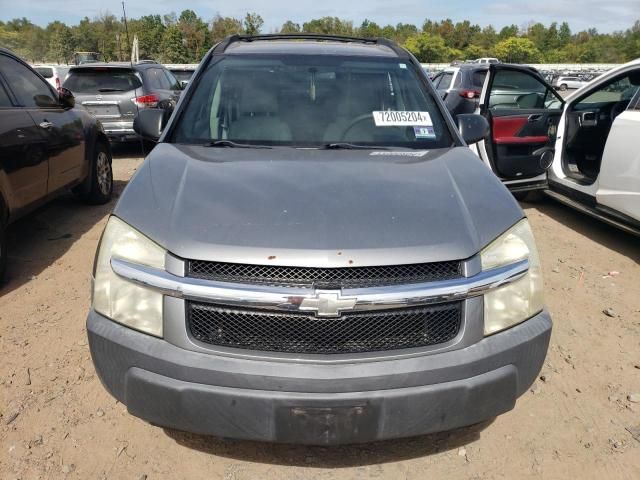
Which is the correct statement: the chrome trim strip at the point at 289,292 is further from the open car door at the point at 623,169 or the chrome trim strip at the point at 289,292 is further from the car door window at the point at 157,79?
the car door window at the point at 157,79

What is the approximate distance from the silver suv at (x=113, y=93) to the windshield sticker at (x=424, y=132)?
277 inches

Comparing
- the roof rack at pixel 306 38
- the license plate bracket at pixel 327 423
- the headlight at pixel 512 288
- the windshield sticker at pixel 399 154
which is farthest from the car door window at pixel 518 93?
the license plate bracket at pixel 327 423

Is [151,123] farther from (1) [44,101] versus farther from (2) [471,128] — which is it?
(1) [44,101]

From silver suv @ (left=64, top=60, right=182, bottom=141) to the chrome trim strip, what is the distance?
7883mm

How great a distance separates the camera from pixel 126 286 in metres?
2.05

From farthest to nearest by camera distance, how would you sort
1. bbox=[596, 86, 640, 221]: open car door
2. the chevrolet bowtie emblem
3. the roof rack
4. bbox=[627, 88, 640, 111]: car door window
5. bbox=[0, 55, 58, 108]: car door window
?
bbox=[627, 88, 640, 111]: car door window, bbox=[0, 55, 58, 108]: car door window, bbox=[596, 86, 640, 221]: open car door, the roof rack, the chevrolet bowtie emblem

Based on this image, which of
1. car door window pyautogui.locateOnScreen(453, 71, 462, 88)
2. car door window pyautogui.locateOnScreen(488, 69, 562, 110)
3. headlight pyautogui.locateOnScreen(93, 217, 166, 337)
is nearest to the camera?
headlight pyautogui.locateOnScreen(93, 217, 166, 337)

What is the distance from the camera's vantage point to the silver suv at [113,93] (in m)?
9.35

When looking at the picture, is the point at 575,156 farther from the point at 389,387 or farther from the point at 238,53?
the point at 389,387

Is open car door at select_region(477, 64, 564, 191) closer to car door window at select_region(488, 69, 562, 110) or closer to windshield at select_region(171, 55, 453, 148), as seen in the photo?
car door window at select_region(488, 69, 562, 110)

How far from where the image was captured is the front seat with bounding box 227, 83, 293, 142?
3.02 meters

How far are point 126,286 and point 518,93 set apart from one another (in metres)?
7.01

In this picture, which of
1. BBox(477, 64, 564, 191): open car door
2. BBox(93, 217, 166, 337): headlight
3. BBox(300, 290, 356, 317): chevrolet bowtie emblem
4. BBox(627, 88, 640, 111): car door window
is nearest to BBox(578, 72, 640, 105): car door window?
BBox(477, 64, 564, 191): open car door

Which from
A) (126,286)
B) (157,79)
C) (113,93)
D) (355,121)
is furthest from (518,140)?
(157,79)
